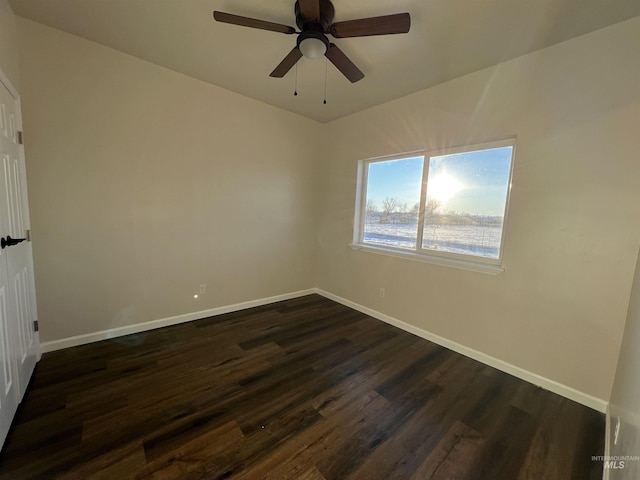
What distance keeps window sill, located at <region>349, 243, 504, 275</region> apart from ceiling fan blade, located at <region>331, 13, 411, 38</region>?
2036 millimetres

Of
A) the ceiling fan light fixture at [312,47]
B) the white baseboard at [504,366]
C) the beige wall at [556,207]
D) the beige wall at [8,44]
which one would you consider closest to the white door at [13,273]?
the beige wall at [8,44]

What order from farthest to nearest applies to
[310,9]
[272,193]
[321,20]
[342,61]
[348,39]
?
[272,193]
[348,39]
[342,61]
[321,20]
[310,9]

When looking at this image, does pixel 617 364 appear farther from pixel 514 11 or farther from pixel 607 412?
pixel 514 11

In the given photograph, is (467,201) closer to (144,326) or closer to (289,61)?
(289,61)

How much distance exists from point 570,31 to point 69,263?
4425 mm

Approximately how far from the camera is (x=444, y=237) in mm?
2820

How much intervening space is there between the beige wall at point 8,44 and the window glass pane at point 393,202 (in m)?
3.34

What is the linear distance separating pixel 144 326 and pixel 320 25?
3.15m

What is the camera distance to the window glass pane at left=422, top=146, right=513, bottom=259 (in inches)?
95.0

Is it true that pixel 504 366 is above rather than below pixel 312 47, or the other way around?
below

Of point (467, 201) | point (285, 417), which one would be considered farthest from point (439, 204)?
point (285, 417)

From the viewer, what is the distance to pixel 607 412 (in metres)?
1.82

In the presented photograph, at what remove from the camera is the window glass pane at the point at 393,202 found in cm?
309

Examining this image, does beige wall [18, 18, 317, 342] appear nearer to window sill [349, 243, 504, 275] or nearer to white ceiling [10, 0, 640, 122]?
white ceiling [10, 0, 640, 122]
